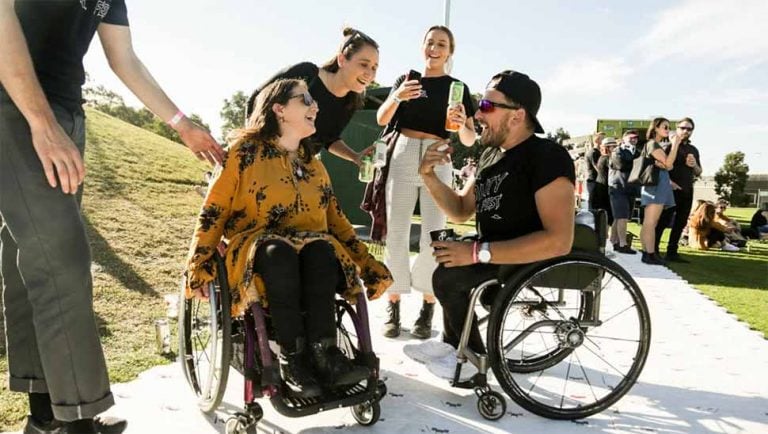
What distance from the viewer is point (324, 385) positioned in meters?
1.94

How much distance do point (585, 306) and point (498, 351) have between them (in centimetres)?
58

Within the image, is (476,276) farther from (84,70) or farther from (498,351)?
(84,70)

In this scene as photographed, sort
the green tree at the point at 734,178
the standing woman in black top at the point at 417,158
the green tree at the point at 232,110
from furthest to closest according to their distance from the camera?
the green tree at the point at 232,110, the green tree at the point at 734,178, the standing woman in black top at the point at 417,158

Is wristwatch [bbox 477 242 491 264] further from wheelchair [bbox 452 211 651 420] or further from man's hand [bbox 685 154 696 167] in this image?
man's hand [bbox 685 154 696 167]

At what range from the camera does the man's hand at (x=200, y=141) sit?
84.4 inches

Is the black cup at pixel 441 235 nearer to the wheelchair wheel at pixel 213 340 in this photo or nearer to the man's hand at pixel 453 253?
the man's hand at pixel 453 253

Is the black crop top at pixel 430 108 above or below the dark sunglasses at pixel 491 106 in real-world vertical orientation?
above

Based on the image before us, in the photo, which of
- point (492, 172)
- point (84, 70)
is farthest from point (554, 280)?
point (84, 70)

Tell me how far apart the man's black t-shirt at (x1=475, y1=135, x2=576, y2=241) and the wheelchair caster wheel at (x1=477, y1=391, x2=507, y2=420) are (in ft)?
2.08

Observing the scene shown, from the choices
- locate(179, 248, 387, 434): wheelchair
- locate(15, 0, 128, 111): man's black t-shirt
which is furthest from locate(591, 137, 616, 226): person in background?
locate(15, 0, 128, 111): man's black t-shirt

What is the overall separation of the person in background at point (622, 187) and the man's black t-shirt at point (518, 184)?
231 inches

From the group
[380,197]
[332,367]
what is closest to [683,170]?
[380,197]

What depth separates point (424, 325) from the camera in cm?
342

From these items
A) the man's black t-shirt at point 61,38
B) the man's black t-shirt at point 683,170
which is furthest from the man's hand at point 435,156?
the man's black t-shirt at point 683,170
